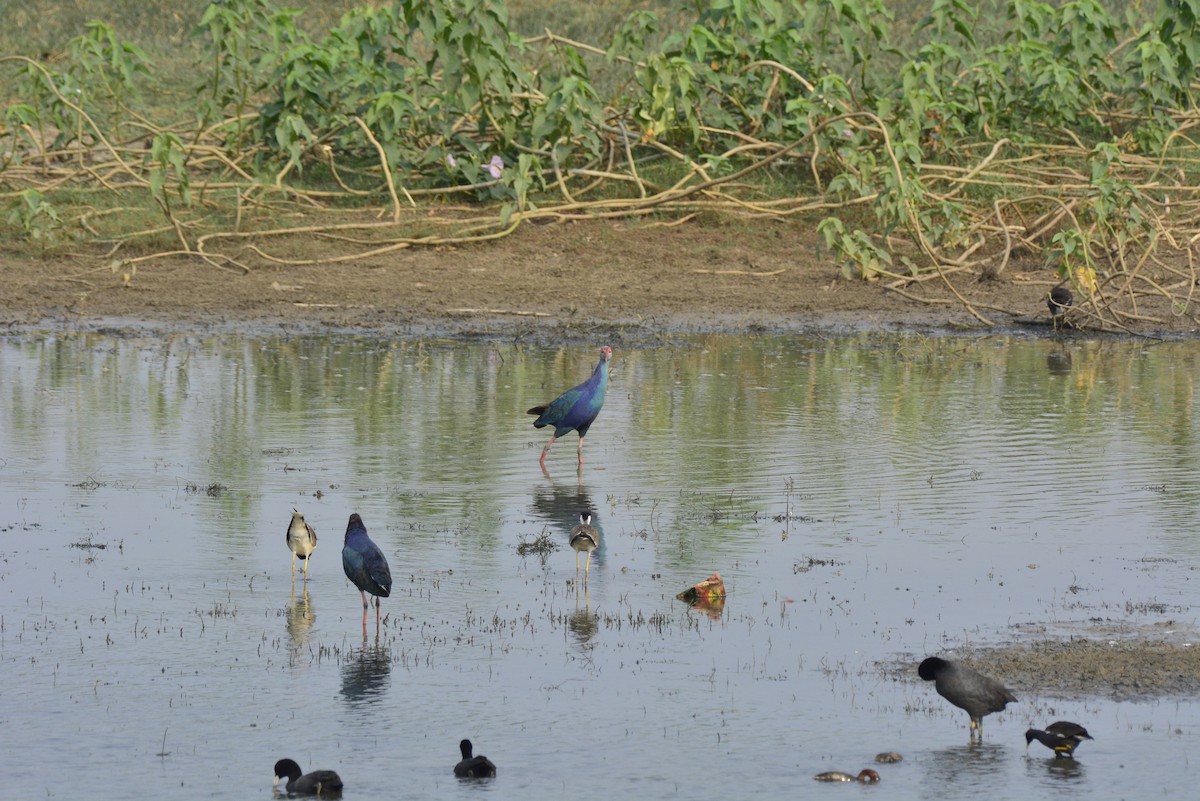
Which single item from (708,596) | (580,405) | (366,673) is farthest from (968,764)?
(580,405)

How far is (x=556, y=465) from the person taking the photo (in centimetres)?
1302

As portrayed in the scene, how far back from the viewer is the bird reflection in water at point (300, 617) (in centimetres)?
881

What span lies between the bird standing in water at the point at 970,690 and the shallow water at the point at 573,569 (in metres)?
0.16

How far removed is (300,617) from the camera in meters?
9.15

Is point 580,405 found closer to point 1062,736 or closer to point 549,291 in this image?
point 1062,736

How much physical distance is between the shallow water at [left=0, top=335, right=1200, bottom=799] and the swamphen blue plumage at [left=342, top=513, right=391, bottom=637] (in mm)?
228

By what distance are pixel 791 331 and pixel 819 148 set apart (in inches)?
119

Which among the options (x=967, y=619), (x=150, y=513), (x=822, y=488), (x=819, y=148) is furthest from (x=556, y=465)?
(x=819, y=148)

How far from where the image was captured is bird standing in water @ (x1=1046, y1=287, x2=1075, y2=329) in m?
18.6

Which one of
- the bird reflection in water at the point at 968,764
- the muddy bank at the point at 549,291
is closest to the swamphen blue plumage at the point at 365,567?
the bird reflection in water at the point at 968,764

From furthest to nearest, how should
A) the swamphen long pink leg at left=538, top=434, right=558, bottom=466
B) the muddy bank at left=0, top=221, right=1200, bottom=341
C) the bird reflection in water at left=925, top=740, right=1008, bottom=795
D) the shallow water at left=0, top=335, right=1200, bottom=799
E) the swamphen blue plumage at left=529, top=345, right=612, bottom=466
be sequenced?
the muddy bank at left=0, top=221, right=1200, bottom=341 < the swamphen long pink leg at left=538, top=434, right=558, bottom=466 < the swamphen blue plumage at left=529, top=345, right=612, bottom=466 < the shallow water at left=0, top=335, right=1200, bottom=799 < the bird reflection in water at left=925, top=740, right=1008, bottom=795

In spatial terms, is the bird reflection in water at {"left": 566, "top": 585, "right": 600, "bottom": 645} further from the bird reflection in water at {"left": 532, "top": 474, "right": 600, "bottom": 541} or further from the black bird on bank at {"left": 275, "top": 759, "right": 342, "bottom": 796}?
the black bird on bank at {"left": 275, "top": 759, "right": 342, "bottom": 796}

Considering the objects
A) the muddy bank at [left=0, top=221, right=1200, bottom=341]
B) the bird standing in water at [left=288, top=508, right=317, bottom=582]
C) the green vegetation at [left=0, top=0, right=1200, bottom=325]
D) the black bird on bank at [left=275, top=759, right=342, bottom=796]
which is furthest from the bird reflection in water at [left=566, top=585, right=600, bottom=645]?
the green vegetation at [left=0, top=0, right=1200, bottom=325]

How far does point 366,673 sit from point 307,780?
1.57 meters
